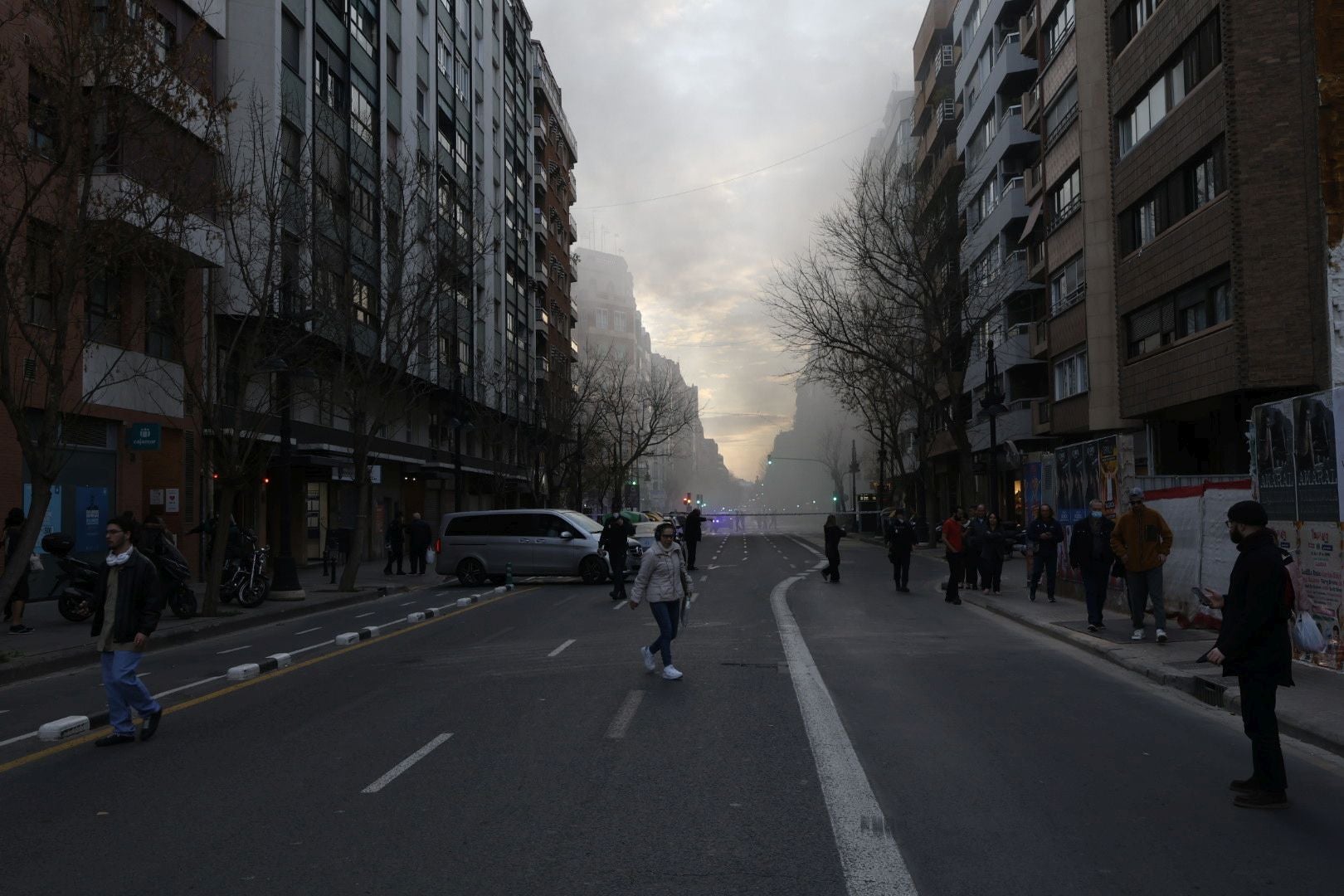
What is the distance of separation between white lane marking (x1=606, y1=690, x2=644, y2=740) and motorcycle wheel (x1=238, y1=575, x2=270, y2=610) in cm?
1295

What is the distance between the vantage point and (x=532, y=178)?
6862cm

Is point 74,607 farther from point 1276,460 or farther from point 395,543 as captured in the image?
point 1276,460

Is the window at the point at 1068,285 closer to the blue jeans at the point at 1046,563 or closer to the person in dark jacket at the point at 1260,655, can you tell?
the blue jeans at the point at 1046,563

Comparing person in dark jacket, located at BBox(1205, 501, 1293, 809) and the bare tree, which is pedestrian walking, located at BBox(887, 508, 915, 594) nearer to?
the bare tree

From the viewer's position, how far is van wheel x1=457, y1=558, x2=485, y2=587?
2784cm

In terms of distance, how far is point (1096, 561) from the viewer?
14.9 metres

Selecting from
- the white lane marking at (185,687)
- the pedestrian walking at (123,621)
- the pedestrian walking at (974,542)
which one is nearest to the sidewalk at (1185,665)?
the pedestrian walking at (974,542)

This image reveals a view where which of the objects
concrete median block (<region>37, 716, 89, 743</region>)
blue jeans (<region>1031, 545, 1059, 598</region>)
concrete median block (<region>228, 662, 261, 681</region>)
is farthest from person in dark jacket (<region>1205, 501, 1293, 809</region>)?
blue jeans (<region>1031, 545, 1059, 598</region>)

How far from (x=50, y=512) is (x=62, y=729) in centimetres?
1540

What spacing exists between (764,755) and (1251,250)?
19.3 m

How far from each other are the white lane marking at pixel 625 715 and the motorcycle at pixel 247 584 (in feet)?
42.5

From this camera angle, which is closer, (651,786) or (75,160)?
(651,786)

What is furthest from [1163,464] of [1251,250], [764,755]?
[764,755]

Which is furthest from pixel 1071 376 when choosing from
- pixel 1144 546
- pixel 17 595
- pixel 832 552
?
pixel 17 595
